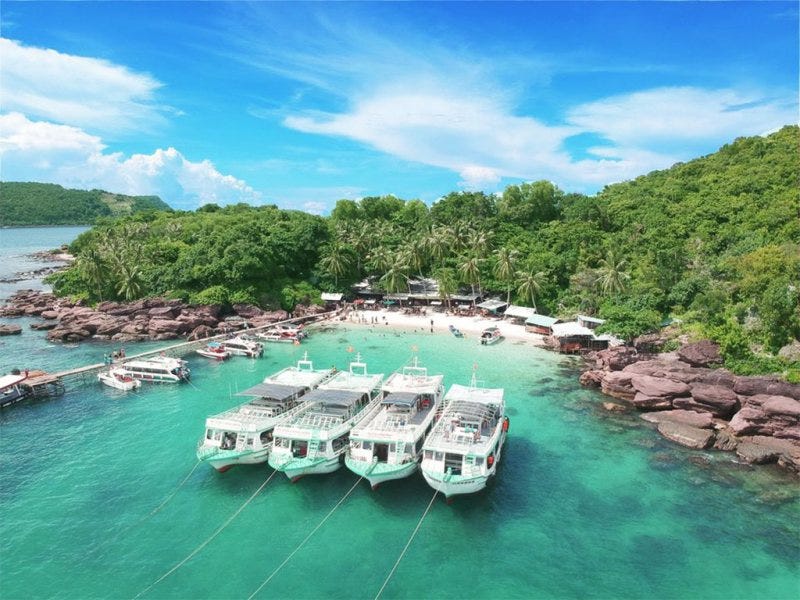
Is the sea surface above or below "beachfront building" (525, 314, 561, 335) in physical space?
below

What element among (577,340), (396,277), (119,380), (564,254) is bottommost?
(119,380)

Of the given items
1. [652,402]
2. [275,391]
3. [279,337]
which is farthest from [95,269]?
[652,402]

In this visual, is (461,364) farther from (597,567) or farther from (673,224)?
(673,224)

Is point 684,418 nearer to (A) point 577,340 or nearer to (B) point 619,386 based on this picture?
(B) point 619,386

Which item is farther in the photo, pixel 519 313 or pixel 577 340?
pixel 519 313

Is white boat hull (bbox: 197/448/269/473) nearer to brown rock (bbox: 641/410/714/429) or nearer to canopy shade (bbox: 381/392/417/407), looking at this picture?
canopy shade (bbox: 381/392/417/407)

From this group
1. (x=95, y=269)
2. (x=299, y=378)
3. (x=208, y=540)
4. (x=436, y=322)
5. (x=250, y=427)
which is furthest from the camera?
(x=95, y=269)

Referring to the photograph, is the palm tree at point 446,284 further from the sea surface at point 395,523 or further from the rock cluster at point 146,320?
the sea surface at point 395,523

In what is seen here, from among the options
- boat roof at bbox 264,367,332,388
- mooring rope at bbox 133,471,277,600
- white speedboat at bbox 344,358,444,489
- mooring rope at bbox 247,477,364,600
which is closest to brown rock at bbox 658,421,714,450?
white speedboat at bbox 344,358,444,489

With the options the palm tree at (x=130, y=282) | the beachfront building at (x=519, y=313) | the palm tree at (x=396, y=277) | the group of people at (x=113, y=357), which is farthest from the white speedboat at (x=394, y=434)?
the palm tree at (x=130, y=282)
